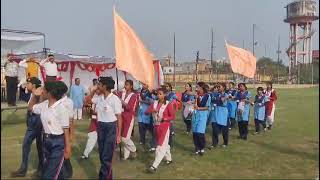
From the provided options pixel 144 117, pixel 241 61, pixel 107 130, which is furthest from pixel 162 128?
pixel 241 61

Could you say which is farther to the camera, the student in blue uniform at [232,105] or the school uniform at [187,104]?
the student in blue uniform at [232,105]

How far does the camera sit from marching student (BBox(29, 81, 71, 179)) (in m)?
5.50

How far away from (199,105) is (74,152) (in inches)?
114

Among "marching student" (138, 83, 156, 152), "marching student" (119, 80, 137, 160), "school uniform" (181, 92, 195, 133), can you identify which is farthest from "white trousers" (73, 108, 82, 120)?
"marching student" (119, 80, 137, 160)

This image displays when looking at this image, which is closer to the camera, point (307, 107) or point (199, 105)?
point (307, 107)

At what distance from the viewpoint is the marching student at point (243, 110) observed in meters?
12.9

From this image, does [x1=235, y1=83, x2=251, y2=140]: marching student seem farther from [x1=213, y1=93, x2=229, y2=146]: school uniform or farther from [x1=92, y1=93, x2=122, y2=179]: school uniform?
[x1=92, y1=93, x2=122, y2=179]: school uniform

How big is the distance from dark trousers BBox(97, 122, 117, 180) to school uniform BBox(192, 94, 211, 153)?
3324 mm

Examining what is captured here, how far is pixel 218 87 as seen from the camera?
11.8 metres

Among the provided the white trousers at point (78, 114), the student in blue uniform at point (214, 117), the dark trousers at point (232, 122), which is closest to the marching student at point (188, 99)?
the student in blue uniform at point (214, 117)

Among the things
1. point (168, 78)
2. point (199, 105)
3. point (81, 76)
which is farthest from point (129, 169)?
point (168, 78)

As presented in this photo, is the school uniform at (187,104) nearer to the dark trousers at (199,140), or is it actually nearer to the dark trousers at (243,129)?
the dark trousers at (199,140)

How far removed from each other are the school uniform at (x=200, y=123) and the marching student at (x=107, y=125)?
10.8 feet

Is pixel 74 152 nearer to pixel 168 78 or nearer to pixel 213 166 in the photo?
pixel 213 166
